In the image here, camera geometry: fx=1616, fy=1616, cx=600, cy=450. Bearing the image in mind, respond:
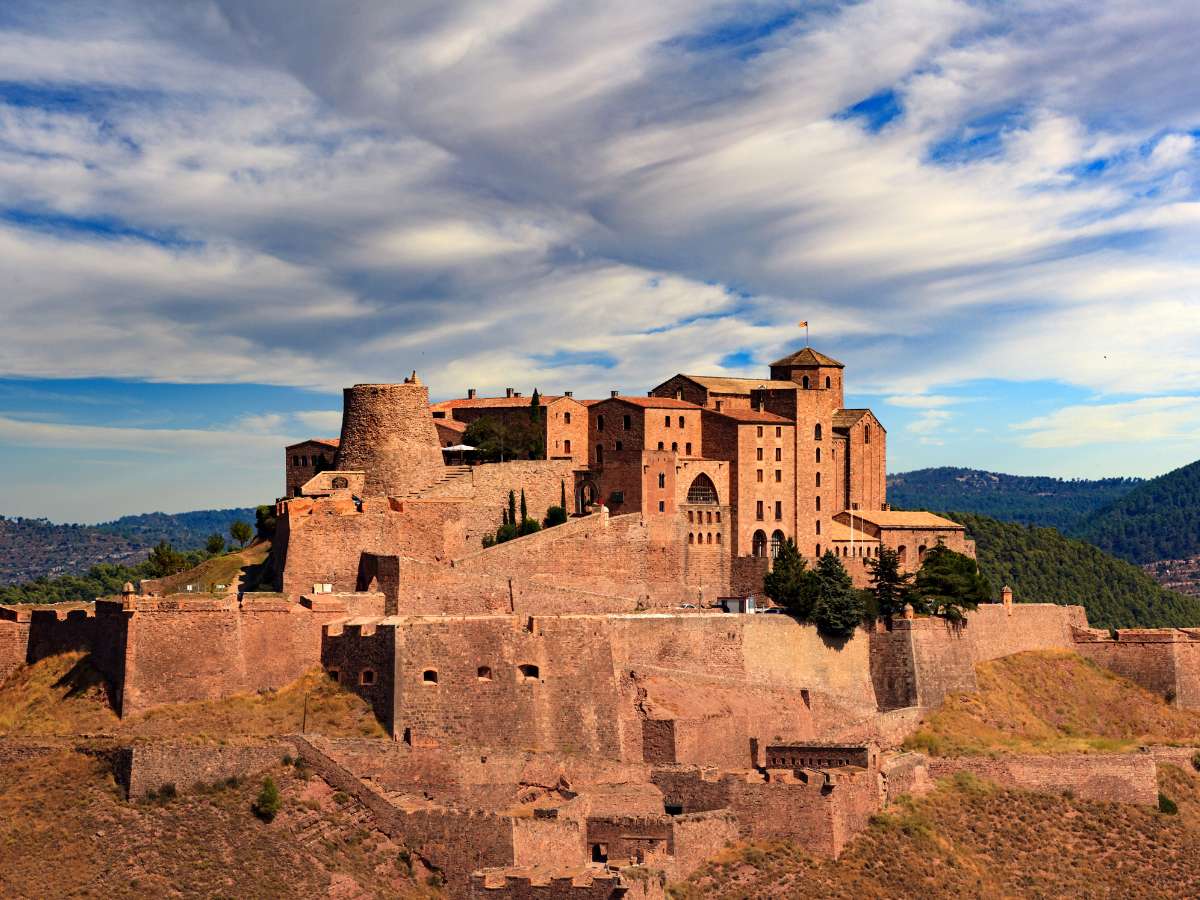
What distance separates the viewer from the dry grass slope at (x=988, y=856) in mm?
45438

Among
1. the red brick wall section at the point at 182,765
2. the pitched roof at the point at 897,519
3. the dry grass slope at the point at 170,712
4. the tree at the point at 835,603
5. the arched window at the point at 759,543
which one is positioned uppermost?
the pitched roof at the point at 897,519

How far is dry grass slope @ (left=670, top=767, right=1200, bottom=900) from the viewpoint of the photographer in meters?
45.4

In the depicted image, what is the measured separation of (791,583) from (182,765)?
2617 cm

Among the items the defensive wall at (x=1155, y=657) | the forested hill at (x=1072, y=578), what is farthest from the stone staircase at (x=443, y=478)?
the forested hill at (x=1072, y=578)

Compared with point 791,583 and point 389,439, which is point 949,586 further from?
point 389,439

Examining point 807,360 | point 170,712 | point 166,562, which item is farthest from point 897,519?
point 170,712

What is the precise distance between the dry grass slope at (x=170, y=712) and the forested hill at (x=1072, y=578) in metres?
78.0

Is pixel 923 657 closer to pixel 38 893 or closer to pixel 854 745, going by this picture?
pixel 854 745

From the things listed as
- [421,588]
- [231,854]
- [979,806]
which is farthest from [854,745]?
[231,854]

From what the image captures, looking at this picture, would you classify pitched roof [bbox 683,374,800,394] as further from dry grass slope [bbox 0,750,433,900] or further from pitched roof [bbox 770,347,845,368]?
dry grass slope [bbox 0,750,433,900]

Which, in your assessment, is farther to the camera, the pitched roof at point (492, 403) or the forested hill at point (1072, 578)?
the forested hill at point (1072, 578)

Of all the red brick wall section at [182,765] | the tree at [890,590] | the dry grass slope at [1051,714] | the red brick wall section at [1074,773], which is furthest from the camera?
the tree at [890,590]

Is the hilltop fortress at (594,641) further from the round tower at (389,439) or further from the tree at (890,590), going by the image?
the tree at (890,590)

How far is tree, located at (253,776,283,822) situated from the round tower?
1802 cm
